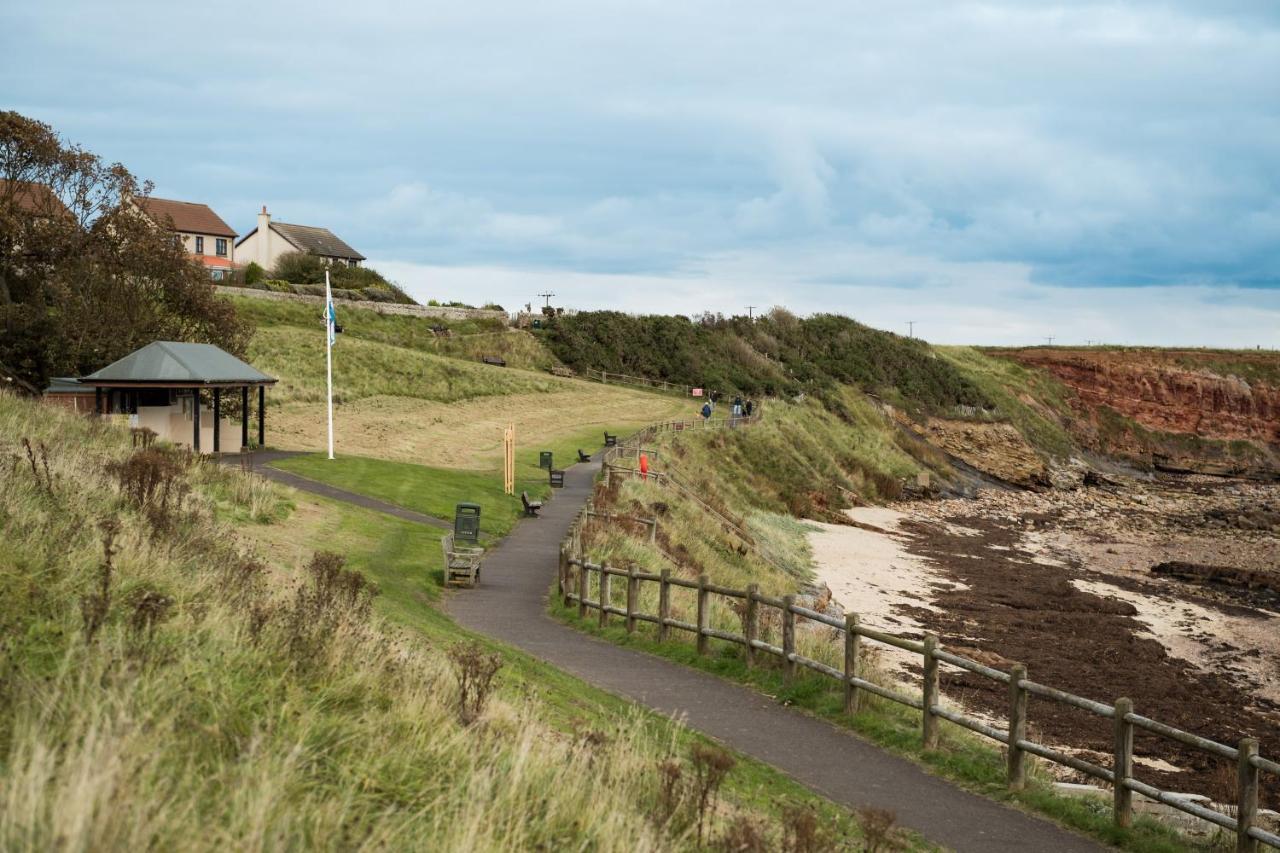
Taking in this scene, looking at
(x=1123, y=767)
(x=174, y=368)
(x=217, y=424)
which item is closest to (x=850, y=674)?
(x=1123, y=767)

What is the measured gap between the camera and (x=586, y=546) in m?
26.7

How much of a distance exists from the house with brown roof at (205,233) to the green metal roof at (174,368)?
182 feet

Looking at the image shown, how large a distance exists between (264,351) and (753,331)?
48.4 meters

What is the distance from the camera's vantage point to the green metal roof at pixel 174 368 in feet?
131

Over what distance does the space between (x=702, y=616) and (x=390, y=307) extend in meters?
80.6

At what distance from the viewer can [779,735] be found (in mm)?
13062

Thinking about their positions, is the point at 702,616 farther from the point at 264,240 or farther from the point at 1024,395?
the point at 264,240

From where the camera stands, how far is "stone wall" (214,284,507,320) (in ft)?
282

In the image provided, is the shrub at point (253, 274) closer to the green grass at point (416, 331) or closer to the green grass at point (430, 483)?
the green grass at point (416, 331)

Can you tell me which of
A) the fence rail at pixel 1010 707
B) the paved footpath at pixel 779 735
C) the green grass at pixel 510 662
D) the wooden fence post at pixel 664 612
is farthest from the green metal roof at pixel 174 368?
the wooden fence post at pixel 664 612

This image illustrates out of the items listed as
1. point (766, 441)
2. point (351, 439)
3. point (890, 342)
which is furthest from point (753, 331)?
point (351, 439)

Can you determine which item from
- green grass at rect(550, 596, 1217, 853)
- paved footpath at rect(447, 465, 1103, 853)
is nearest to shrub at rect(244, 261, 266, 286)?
paved footpath at rect(447, 465, 1103, 853)

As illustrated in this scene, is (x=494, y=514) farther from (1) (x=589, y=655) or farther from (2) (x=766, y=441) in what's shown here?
(2) (x=766, y=441)

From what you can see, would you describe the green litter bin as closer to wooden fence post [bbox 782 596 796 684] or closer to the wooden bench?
the wooden bench
